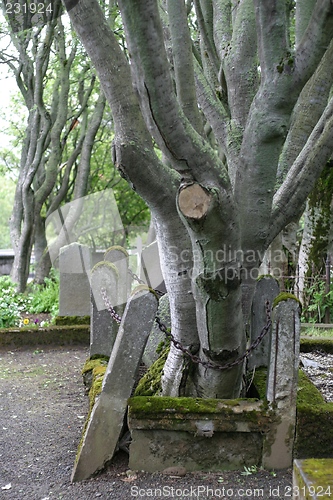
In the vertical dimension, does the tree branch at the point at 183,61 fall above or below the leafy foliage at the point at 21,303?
above

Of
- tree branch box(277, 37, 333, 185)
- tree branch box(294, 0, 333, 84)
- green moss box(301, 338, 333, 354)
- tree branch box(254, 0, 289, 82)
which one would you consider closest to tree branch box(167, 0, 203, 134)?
tree branch box(254, 0, 289, 82)

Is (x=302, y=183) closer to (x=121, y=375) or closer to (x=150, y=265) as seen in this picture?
(x=121, y=375)

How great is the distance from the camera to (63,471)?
14.1 feet

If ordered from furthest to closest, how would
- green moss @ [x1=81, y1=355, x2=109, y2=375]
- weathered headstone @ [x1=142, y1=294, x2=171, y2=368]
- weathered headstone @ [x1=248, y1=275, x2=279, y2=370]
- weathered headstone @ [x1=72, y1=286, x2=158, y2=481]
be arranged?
green moss @ [x1=81, y1=355, x2=109, y2=375], weathered headstone @ [x1=142, y1=294, x2=171, y2=368], weathered headstone @ [x1=248, y1=275, x2=279, y2=370], weathered headstone @ [x1=72, y1=286, x2=158, y2=481]

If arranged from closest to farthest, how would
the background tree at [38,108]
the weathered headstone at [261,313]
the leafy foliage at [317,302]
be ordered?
the weathered headstone at [261,313] < the leafy foliage at [317,302] < the background tree at [38,108]

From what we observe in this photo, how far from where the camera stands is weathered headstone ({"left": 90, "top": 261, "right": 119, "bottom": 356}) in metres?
6.06

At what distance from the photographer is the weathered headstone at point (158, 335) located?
558 cm

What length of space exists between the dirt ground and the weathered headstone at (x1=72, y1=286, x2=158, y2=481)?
25 cm

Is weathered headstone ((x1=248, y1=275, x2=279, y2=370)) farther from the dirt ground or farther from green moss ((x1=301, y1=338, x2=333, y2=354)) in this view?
green moss ((x1=301, y1=338, x2=333, y2=354))

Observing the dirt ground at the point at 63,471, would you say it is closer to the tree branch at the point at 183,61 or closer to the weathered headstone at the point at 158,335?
the weathered headstone at the point at 158,335

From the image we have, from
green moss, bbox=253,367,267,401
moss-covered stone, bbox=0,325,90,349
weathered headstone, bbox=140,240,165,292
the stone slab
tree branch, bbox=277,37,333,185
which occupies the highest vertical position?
tree branch, bbox=277,37,333,185

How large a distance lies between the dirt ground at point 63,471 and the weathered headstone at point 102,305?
700 millimetres

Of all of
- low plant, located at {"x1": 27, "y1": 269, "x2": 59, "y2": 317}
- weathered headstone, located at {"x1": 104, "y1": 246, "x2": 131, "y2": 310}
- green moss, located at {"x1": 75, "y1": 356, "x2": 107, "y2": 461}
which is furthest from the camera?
low plant, located at {"x1": 27, "y1": 269, "x2": 59, "y2": 317}

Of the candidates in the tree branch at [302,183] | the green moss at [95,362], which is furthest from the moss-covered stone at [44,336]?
the tree branch at [302,183]
